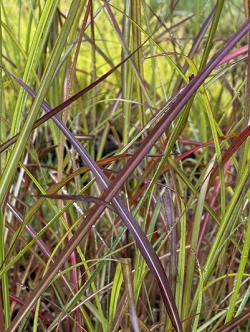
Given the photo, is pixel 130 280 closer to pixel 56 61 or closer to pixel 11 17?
pixel 56 61

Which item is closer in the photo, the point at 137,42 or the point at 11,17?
the point at 137,42

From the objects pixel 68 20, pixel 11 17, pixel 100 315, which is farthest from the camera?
pixel 11 17

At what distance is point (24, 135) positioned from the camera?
50cm

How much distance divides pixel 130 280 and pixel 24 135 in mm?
134

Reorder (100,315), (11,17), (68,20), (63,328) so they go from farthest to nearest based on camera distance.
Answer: (11,17), (63,328), (100,315), (68,20)

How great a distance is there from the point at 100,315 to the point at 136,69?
238 mm

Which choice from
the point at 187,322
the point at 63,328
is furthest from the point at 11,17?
the point at 187,322

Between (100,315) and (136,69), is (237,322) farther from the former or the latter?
(136,69)

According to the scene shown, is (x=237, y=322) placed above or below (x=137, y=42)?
below

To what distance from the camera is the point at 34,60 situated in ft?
1.87

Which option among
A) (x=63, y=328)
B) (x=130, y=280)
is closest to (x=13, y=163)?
(x=130, y=280)

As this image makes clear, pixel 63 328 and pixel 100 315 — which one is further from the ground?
pixel 100 315

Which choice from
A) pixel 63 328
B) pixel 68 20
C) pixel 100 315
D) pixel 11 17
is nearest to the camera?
pixel 68 20

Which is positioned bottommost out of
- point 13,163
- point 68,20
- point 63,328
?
point 63,328
